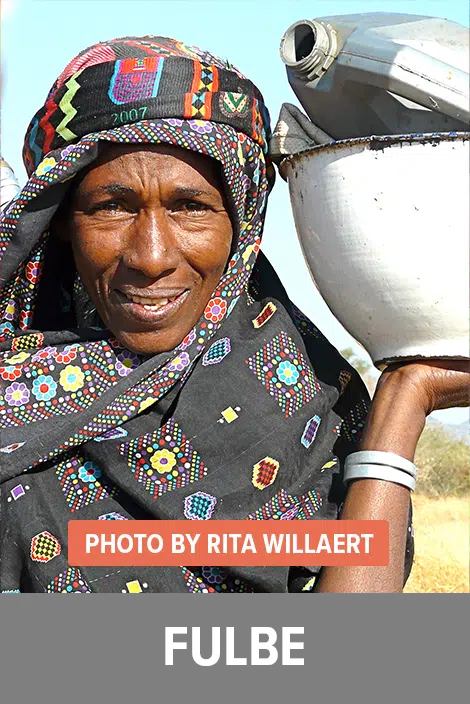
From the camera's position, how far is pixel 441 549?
17.6 ft

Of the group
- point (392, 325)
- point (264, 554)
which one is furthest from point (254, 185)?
point (264, 554)

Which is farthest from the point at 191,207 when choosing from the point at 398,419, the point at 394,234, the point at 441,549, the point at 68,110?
the point at 441,549

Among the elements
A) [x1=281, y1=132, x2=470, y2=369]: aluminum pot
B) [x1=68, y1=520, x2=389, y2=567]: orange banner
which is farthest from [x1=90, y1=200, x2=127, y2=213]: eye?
[x1=68, y1=520, x2=389, y2=567]: orange banner

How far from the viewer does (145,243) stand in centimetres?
208

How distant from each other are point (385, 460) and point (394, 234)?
0.46 m

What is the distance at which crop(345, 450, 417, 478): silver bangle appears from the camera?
205 centimetres

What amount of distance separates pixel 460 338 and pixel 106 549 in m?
0.87

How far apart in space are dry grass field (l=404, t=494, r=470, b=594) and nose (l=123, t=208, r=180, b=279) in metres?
2.28

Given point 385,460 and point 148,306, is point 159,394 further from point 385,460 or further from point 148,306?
point 385,460

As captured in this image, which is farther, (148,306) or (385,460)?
(148,306)

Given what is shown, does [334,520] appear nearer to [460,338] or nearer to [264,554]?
[264,554]

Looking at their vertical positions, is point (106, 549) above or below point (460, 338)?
below

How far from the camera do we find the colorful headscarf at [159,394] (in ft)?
7.07
